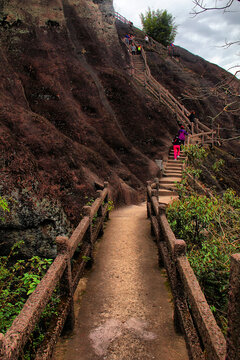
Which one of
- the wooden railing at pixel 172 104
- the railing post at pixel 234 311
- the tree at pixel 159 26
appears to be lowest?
the railing post at pixel 234 311

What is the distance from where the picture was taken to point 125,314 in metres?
4.09

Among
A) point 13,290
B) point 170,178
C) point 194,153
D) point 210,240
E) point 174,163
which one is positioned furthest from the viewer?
point 174,163

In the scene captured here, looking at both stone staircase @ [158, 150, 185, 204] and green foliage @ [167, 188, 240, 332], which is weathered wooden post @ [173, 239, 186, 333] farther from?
stone staircase @ [158, 150, 185, 204]

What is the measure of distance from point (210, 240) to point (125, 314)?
248cm

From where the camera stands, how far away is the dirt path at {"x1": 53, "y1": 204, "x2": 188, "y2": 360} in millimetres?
3375

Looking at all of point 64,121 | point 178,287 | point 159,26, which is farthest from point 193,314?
point 159,26

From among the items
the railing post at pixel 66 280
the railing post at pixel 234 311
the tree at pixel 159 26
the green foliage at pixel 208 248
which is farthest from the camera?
the tree at pixel 159 26

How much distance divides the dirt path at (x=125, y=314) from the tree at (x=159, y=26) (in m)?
40.0

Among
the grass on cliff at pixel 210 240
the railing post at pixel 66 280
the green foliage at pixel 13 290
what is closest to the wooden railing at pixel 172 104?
the grass on cliff at pixel 210 240

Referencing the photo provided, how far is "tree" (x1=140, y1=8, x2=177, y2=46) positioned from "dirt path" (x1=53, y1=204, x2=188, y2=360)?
40012 millimetres

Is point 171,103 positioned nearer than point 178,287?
No

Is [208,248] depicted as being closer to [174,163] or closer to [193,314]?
[193,314]

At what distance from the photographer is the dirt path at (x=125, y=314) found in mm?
3375

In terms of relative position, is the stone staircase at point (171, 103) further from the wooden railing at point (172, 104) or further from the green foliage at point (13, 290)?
the green foliage at point (13, 290)
